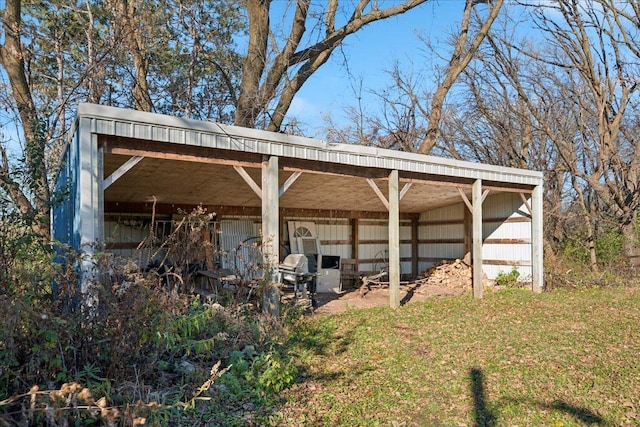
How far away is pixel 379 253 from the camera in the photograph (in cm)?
1280

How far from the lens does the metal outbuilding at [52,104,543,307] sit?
488 centimetres

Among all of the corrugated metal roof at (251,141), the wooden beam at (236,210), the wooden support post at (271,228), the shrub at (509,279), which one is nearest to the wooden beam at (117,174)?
the corrugated metal roof at (251,141)

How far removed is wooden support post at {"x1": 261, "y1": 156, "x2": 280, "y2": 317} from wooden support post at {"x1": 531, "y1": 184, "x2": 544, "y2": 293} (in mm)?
6443

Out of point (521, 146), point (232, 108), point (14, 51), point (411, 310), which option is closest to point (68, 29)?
point (14, 51)

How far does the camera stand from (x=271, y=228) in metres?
6.00

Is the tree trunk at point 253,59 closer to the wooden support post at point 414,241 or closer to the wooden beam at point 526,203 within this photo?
the wooden support post at point 414,241

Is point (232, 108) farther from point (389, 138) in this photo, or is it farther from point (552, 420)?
point (552, 420)

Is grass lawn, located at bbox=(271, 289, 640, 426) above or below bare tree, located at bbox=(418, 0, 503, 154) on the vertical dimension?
below

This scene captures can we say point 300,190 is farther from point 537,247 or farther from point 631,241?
point 631,241

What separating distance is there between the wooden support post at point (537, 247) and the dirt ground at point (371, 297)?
155cm

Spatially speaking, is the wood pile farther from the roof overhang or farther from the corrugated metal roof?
the corrugated metal roof

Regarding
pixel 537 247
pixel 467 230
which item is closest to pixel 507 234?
pixel 537 247

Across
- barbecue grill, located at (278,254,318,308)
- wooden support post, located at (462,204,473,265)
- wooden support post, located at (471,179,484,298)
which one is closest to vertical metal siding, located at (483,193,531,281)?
wooden support post, located at (462,204,473,265)

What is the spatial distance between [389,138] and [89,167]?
14657 millimetres
